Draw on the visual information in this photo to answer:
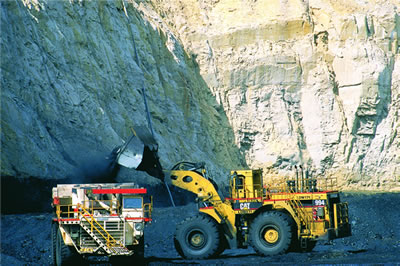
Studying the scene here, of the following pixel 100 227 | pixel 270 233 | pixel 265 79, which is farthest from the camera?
pixel 265 79

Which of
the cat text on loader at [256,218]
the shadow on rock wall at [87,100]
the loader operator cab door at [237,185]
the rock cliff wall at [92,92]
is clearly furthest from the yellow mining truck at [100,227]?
the rock cliff wall at [92,92]

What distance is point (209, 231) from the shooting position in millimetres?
17500

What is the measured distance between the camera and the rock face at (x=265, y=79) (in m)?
37.6

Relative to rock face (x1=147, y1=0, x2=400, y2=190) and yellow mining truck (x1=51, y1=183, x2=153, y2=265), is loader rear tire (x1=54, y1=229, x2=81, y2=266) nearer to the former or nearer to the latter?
yellow mining truck (x1=51, y1=183, x2=153, y2=265)

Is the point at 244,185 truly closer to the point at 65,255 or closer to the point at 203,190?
the point at 203,190

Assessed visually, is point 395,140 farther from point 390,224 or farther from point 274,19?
point 390,224

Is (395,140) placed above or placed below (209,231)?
above

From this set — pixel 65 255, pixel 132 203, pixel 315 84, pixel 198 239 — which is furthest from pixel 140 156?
pixel 315 84

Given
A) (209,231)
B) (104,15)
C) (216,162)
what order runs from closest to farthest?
1. (209,231)
2. (104,15)
3. (216,162)

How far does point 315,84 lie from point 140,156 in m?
26.2

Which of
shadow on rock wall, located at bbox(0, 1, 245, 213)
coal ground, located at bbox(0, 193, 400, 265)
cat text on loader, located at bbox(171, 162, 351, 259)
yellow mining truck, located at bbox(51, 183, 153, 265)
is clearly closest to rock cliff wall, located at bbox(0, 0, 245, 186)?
shadow on rock wall, located at bbox(0, 1, 245, 213)

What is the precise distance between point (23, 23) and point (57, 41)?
248 centimetres

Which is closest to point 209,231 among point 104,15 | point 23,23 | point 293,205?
point 293,205

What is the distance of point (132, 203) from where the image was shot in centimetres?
1477
